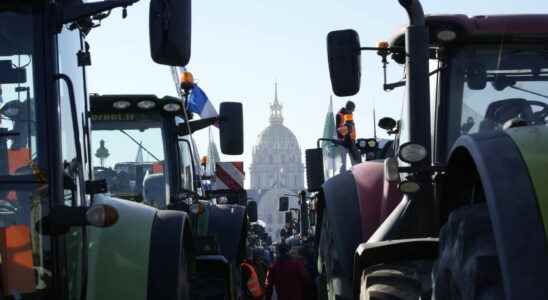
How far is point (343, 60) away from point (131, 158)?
12.8ft

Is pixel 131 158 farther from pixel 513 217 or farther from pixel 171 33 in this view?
pixel 513 217

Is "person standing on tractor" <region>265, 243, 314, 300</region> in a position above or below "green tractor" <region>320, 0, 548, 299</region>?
below

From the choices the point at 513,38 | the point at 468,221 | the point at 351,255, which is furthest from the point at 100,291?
the point at 513,38

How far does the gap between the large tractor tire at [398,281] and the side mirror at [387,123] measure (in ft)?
7.62

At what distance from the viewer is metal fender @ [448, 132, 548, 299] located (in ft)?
8.96

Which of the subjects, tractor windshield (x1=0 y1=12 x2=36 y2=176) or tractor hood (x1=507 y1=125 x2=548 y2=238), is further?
tractor windshield (x1=0 y1=12 x2=36 y2=176)

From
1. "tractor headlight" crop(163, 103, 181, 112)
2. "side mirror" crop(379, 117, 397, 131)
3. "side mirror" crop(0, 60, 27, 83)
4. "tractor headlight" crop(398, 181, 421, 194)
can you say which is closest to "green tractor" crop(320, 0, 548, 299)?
"tractor headlight" crop(398, 181, 421, 194)

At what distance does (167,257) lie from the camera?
16.0 feet

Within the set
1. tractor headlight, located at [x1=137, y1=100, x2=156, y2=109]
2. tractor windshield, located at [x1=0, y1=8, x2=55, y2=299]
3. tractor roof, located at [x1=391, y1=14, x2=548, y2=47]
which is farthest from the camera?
tractor headlight, located at [x1=137, y1=100, x2=156, y2=109]

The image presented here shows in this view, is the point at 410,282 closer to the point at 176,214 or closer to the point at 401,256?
the point at 401,256

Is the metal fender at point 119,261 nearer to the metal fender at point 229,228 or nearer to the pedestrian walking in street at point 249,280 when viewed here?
the metal fender at point 229,228

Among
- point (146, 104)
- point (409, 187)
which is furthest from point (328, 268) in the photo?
point (146, 104)

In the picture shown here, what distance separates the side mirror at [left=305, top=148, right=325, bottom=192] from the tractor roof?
4416 mm

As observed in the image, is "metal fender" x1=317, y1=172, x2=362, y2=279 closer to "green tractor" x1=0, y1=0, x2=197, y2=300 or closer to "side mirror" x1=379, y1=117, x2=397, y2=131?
"side mirror" x1=379, y1=117, x2=397, y2=131
